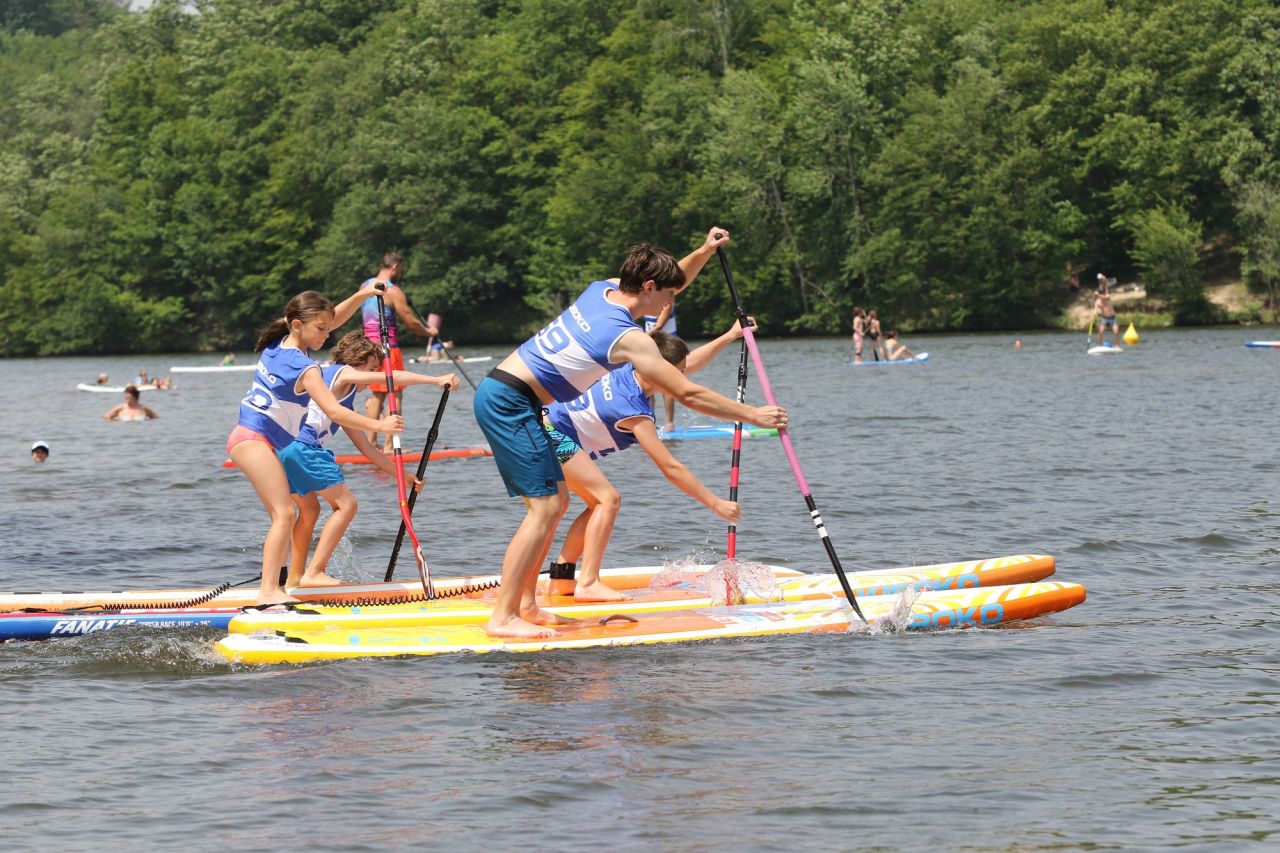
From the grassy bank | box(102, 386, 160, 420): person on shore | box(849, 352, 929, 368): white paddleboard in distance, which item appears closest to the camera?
box(102, 386, 160, 420): person on shore

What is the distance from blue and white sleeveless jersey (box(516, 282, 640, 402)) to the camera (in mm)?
8805

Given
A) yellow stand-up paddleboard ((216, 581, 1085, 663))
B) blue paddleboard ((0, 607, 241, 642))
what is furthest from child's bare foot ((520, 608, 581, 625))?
blue paddleboard ((0, 607, 241, 642))

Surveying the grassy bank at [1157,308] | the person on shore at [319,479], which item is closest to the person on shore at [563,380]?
the person on shore at [319,479]

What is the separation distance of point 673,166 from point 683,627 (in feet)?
216

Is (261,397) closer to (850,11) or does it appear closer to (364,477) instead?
(364,477)

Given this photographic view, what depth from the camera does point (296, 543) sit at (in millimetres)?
11117

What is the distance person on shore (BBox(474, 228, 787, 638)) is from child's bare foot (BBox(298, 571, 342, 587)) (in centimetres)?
224

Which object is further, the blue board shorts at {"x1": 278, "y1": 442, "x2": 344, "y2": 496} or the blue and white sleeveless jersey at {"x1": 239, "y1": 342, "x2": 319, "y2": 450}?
the blue board shorts at {"x1": 278, "y1": 442, "x2": 344, "y2": 496}

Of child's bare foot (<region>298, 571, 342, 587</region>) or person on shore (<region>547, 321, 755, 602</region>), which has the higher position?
person on shore (<region>547, 321, 755, 602</region>)

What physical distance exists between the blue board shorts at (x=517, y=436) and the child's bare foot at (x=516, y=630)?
33.9 inches

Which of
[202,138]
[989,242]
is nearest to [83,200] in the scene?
[202,138]

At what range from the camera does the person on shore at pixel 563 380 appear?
28.5 feet

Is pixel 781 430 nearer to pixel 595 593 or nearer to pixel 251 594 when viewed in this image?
pixel 595 593

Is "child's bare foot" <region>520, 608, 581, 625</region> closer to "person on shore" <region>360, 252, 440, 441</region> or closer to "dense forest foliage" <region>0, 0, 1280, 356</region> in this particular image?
"person on shore" <region>360, 252, 440, 441</region>
